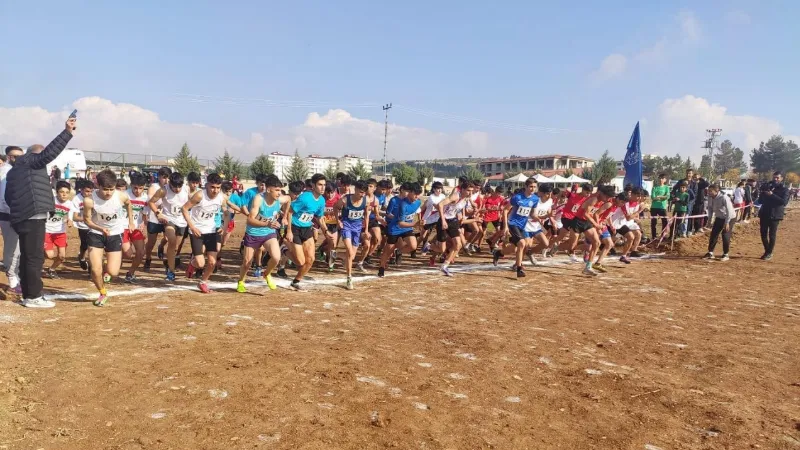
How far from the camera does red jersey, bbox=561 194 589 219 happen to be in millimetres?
11242

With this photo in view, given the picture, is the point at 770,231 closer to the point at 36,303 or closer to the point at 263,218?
the point at 263,218

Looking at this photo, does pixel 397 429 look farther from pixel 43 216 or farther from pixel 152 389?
pixel 43 216

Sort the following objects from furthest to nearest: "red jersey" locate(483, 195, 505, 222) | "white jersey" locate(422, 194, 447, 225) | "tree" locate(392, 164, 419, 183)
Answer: "tree" locate(392, 164, 419, 183) → "red jersey" locate(483, 195, 505, 222) → "white jersey" locate(422, 194, 447, 225)

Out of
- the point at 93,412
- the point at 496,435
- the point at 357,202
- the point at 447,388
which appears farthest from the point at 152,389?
the point at 357,202

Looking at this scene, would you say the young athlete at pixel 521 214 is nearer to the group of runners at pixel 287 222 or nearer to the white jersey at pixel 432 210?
the group of runners at pixel 287 222

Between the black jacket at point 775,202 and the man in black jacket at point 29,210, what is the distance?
51.0 ft

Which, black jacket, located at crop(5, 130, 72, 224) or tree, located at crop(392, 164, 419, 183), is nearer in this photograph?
black jacket, located at crop(5, 130, 72, 224)

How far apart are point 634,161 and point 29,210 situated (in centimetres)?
1662

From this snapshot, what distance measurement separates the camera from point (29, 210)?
20.8ft

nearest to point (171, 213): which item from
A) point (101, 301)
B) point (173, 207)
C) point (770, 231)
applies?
point (173, 207)

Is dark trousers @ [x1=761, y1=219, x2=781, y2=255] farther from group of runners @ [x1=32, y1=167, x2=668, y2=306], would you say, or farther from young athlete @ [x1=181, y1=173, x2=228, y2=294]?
young athlete @ [x1=181, y1=173, x2=228, y2=294]

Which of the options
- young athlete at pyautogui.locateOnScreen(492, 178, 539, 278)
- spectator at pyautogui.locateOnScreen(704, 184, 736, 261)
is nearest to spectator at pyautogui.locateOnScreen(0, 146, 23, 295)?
young athlete at pyautogui.locateOnScreen(492, 178, 539, 278)

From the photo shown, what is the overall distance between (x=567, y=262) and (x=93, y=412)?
1121cm

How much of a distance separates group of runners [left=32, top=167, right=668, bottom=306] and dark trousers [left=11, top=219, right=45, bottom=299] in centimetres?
59
